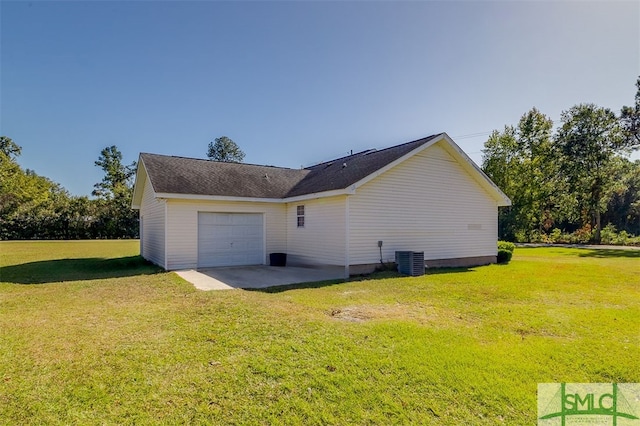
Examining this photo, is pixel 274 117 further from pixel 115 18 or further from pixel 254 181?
pixel 115 18

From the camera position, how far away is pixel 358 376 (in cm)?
369

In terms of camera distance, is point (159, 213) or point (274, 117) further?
point (274, 117)

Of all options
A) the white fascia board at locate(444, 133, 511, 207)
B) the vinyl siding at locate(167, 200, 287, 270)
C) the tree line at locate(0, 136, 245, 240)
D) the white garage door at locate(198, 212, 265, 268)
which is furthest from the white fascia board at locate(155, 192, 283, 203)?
the tree line at locate(0, 136, 245, 240)

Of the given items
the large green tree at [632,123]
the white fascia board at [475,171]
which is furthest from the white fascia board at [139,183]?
the large green tree at [632,123]

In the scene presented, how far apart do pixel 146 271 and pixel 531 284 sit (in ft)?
41.5

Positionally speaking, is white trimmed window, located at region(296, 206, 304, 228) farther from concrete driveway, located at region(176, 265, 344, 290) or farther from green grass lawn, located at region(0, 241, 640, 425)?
green grass lawn, located at region(0, 241, 640, 425)

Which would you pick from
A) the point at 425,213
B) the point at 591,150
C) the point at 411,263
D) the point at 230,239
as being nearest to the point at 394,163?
the point at 425,213

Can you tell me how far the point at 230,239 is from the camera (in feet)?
44.2

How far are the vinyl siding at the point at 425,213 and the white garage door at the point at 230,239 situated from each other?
187 inches

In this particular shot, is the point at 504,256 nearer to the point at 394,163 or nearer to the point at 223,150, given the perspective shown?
the point at 394,163

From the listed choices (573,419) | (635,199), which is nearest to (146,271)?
(573,419)

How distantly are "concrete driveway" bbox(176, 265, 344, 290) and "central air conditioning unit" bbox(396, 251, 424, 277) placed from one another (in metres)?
2.12

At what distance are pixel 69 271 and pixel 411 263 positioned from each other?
486 inches

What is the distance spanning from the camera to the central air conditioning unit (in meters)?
11.2
